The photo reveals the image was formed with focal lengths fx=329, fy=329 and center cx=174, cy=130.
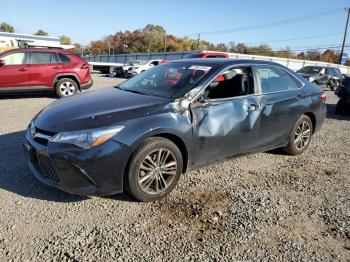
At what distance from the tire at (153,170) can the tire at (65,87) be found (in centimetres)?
802

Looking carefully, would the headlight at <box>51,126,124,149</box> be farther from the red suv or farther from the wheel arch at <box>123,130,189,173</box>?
the red suv

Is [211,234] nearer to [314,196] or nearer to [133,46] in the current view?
[314,196]

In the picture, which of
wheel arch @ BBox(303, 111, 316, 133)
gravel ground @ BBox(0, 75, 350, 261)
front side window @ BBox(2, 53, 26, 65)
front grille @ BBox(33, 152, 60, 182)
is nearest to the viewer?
gravel ground @ BBox(0, 75, 350, 261)

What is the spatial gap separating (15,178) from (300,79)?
463 centimetres

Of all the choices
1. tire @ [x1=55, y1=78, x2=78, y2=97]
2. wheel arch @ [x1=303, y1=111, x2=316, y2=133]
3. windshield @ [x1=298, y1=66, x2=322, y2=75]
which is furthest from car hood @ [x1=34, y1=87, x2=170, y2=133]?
windshield @ [x1=298, y1=66, x2=322, y2=75]

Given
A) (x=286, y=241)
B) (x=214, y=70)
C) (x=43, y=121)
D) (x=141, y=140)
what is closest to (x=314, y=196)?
(x=286, y=241)

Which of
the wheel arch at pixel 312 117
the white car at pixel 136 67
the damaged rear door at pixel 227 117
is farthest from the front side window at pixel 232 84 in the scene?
the white car at pixel 136 67

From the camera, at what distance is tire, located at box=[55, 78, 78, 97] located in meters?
10.7

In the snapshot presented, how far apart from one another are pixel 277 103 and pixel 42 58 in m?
8.32

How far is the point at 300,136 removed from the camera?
560cm

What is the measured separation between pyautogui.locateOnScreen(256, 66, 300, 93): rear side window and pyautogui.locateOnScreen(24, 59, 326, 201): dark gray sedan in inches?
0.7

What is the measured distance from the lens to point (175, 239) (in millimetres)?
3051

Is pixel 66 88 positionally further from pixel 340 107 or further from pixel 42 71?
pixel 340 107

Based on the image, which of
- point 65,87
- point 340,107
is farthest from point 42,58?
point 340,107
